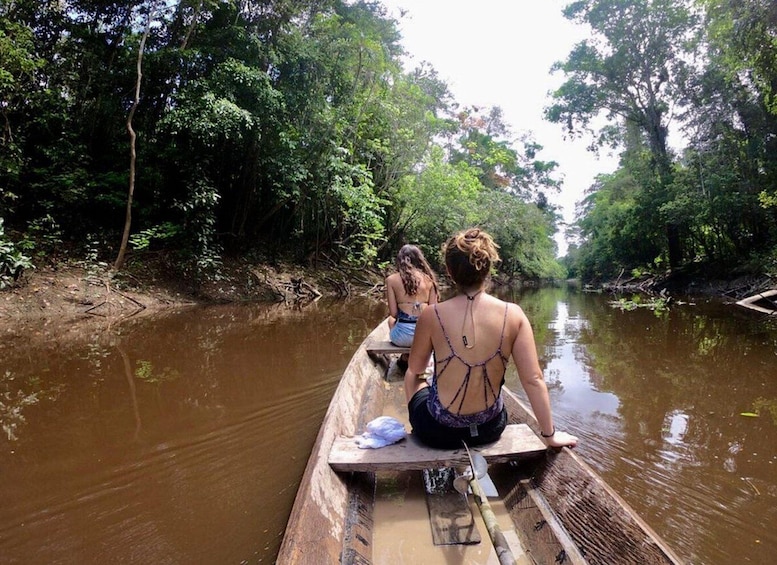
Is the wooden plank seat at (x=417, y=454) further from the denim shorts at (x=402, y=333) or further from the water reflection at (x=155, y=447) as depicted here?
the denim shorts at (x=402, y=333)

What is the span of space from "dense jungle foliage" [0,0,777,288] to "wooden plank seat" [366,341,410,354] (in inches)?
274

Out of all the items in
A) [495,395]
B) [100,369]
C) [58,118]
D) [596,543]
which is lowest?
[100,369]

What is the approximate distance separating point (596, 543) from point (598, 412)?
2537mm

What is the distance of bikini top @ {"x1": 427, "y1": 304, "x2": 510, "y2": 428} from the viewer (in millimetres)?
1773

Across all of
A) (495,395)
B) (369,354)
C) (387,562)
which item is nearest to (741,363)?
(369,354)

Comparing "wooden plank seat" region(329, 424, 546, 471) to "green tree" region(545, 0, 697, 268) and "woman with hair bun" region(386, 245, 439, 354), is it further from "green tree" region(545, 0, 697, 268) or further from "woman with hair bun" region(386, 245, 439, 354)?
"green tree" region(545, 0, 697, 268)

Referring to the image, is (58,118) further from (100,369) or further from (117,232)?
(100,369)

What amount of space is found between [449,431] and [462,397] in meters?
0.19

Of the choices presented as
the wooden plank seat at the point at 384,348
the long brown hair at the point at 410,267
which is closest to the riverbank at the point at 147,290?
the wooden plank seat at the point at 384,348

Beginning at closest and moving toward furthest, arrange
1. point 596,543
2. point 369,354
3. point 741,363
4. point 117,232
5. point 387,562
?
point 596,543 → point 387,562 → point 369,354 → point 741,363 → point 117,232

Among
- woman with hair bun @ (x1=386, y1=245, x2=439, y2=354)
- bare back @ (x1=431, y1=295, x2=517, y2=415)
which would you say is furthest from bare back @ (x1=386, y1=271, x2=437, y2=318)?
bare back @ (x1=431, y1=295, x2=517, y2=415)

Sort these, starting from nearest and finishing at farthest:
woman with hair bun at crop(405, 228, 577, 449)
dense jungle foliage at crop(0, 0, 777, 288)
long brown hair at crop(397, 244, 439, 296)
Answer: woman with hair bun at crop(405, 228, 577, 449)
long brown hair at crop(397, 244, 439, 296)
dense jungle foliage at crop(0, 0, 777, 288)

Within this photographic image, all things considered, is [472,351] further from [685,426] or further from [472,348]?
[685,426]

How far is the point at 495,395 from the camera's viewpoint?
6.07ft
